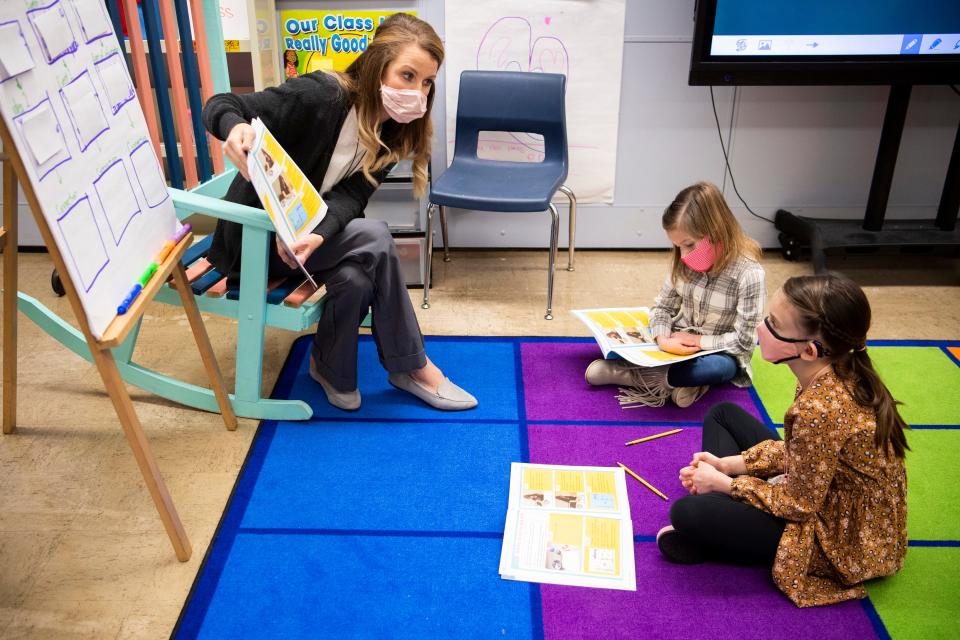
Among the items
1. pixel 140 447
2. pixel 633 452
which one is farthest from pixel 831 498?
Answer: pixel 140 447

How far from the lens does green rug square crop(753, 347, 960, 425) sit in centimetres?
225

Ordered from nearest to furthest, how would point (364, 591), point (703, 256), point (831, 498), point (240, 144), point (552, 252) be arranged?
point (831, 498)
point (364, 591)
point (240, 144)
point (703, 256)
point (552, 252)

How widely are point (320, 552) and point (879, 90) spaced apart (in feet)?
9.59

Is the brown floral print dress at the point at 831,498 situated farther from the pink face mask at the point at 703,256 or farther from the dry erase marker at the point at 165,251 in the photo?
the dry erase marker at the point at 165,251

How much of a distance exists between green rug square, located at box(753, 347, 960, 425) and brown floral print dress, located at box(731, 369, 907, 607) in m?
0.68

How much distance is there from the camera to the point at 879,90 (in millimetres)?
3229

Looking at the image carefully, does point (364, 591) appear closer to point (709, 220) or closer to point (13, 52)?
point (13, 52)

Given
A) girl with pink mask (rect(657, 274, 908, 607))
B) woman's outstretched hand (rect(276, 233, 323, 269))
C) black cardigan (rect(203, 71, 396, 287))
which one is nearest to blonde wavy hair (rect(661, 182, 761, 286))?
girl with pink mask (rect(657, 274, 908, 607))

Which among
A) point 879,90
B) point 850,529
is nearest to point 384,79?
point 850,529

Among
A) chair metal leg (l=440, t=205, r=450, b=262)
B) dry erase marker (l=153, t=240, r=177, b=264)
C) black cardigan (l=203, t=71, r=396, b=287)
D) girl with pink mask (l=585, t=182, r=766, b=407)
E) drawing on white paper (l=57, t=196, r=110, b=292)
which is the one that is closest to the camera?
drawing on white paper (l=57, t=196, r=110, b=292)

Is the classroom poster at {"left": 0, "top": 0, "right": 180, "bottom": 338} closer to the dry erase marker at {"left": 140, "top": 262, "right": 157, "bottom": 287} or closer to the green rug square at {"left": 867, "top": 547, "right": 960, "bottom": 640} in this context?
the dry erase marker at {"left": 140, "top": 262, "right": 157, "bottom": 287}

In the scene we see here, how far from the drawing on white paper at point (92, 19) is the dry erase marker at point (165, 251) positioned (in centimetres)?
46

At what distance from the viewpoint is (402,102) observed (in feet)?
6.79

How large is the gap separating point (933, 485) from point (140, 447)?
1859 millimetres
